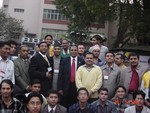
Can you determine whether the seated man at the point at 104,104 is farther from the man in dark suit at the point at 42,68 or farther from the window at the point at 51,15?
the window at the point at 51,15

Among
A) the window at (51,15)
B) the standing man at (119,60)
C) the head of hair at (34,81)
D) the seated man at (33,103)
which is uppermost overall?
the window at (51,15)

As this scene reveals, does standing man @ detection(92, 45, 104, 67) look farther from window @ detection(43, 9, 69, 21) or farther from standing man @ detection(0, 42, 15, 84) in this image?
window @ detection(43, 9, 69, 21)

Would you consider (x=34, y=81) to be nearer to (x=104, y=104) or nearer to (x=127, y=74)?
(x=104, y=104)

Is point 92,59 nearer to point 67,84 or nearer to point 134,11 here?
point 67,84

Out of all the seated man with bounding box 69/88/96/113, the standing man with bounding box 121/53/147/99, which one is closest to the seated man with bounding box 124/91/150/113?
the standing man with bounding box 121/53/147/99

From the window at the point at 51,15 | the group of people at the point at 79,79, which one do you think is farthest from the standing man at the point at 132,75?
the window at the point at 51,15

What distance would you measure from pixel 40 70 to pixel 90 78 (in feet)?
3.74

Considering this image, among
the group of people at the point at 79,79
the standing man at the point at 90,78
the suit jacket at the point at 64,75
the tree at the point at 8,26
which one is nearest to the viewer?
the group of people at the point at 79,79

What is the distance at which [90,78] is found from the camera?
7254mm

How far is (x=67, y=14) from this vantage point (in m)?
Answer: 23.6

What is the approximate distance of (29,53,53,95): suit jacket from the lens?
728cm

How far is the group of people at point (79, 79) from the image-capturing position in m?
6.71

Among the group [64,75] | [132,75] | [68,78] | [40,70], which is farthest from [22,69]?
[132,75]

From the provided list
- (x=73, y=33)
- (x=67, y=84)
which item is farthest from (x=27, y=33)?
(x=67, y=84)
